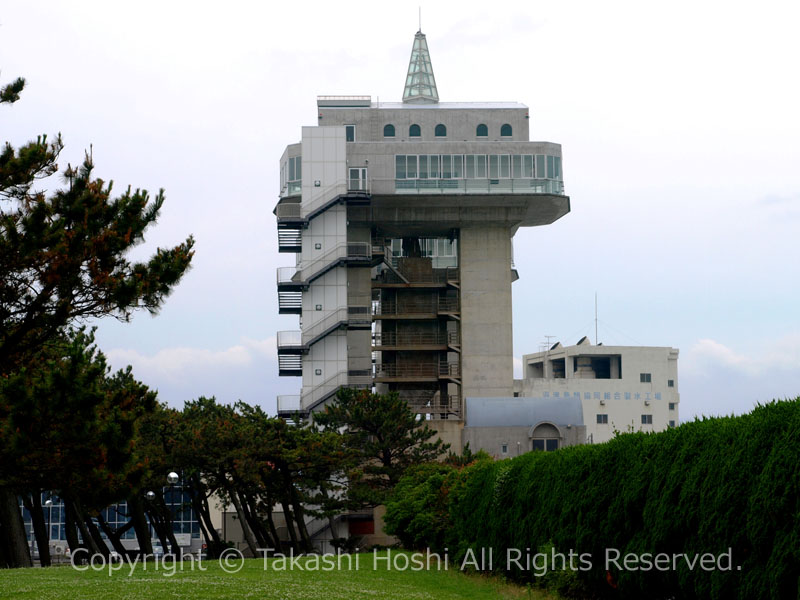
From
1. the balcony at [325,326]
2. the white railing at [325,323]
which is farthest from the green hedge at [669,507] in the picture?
the white railing at [325,323]

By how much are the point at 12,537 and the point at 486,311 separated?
46.9 meters

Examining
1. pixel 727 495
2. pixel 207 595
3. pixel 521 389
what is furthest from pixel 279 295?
pixel 521 389

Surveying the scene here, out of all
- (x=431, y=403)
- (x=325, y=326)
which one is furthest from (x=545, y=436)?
(x=325, y=326)

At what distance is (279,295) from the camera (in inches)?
3120

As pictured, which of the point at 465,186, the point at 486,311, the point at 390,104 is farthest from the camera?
the point at 390,104

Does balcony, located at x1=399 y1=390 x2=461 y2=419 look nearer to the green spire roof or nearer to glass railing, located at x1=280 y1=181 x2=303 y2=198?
glass railing, located at x1=280 y1=181 x2=303 y2=198

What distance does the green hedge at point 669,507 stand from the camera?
1496 centimetres

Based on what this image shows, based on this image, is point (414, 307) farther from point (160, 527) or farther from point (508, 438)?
point (160, 527)

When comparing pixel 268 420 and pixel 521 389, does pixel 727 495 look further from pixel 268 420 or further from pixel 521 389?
pixel 521 389

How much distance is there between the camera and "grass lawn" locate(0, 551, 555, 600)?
69.6 ft

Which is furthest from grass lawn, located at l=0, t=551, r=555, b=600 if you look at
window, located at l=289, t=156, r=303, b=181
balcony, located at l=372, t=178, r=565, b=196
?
window, located at l=289, t=156, r=303, b=181

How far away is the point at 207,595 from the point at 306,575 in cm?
678

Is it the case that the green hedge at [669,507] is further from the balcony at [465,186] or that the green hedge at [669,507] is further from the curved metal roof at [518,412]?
the balcony at [465,186]

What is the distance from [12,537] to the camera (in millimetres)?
41094
